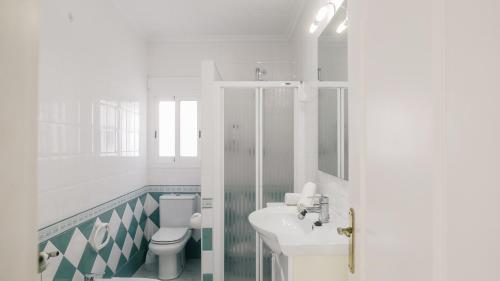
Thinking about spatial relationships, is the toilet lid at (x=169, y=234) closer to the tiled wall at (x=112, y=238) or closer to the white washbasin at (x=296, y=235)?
the tiled wall at (x=112, y=238)

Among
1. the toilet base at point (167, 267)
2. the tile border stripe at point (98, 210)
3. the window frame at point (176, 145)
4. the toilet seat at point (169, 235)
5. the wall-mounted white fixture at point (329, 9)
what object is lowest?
the toilet base at point (167, 267)

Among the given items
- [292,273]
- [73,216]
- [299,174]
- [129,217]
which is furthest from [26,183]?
[129,217]

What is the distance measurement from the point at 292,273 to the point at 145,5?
8.69ft

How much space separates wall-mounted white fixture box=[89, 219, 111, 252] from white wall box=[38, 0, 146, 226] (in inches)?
6.6

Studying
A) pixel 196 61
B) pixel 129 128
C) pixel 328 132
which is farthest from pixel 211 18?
pixel 328 132

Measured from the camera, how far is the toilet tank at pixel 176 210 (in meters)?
3.52

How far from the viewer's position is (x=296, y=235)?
4.87 ft

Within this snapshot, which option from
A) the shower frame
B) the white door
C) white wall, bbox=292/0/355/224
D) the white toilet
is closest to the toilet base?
the white toilet

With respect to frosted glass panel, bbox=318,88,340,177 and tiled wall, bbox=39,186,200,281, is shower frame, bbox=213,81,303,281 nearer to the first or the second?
frosted glass panel, bbox=318,88,340,177

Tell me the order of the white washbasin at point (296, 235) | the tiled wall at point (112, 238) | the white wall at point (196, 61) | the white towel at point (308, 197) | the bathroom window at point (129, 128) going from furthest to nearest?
the white wall at point (196, 61) → the bathroom window at point (129, 128) → the tiled wall at point (112, 238) → the white towel at point (308, 197) → the white washbasin at point (296, 235)

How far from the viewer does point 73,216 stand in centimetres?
217

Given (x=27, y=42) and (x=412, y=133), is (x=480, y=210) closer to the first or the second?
(x=412, y=133)

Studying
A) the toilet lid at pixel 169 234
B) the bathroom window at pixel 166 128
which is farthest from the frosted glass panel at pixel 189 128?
the toilet lid at pixel 169 234

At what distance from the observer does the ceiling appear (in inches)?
115
